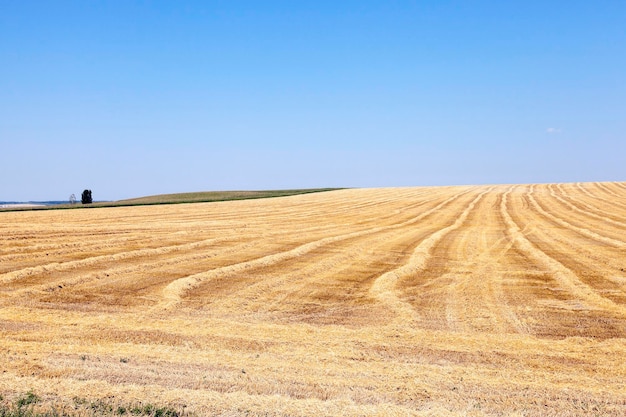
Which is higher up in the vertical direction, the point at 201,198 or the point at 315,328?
the point at 201,198

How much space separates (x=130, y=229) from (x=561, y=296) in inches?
550

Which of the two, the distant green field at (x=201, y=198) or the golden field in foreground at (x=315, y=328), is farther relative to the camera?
the distant green field at (x=201, y=198)

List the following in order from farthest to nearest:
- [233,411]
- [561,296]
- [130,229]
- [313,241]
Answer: [130,229] < [313,241] < [561,296] < [233,411]

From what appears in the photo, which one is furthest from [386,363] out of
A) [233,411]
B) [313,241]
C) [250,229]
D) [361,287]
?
[250,229]

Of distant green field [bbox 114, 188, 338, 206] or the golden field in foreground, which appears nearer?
the golden field in foreground

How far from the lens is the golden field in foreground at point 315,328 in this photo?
190 inches

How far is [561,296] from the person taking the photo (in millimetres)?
8836

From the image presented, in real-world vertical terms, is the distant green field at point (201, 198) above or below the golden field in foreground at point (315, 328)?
above

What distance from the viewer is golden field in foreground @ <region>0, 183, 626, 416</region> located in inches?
190

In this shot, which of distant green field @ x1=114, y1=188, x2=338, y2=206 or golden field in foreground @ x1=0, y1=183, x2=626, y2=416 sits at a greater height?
distant green field @ x1=114, y1=188, x2=338, y2=206

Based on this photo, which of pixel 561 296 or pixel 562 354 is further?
pixel 561 296

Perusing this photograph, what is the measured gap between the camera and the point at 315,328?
6992mm

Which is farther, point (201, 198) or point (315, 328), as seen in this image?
point (201, 198)

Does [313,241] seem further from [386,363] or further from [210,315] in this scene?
[386,363]
